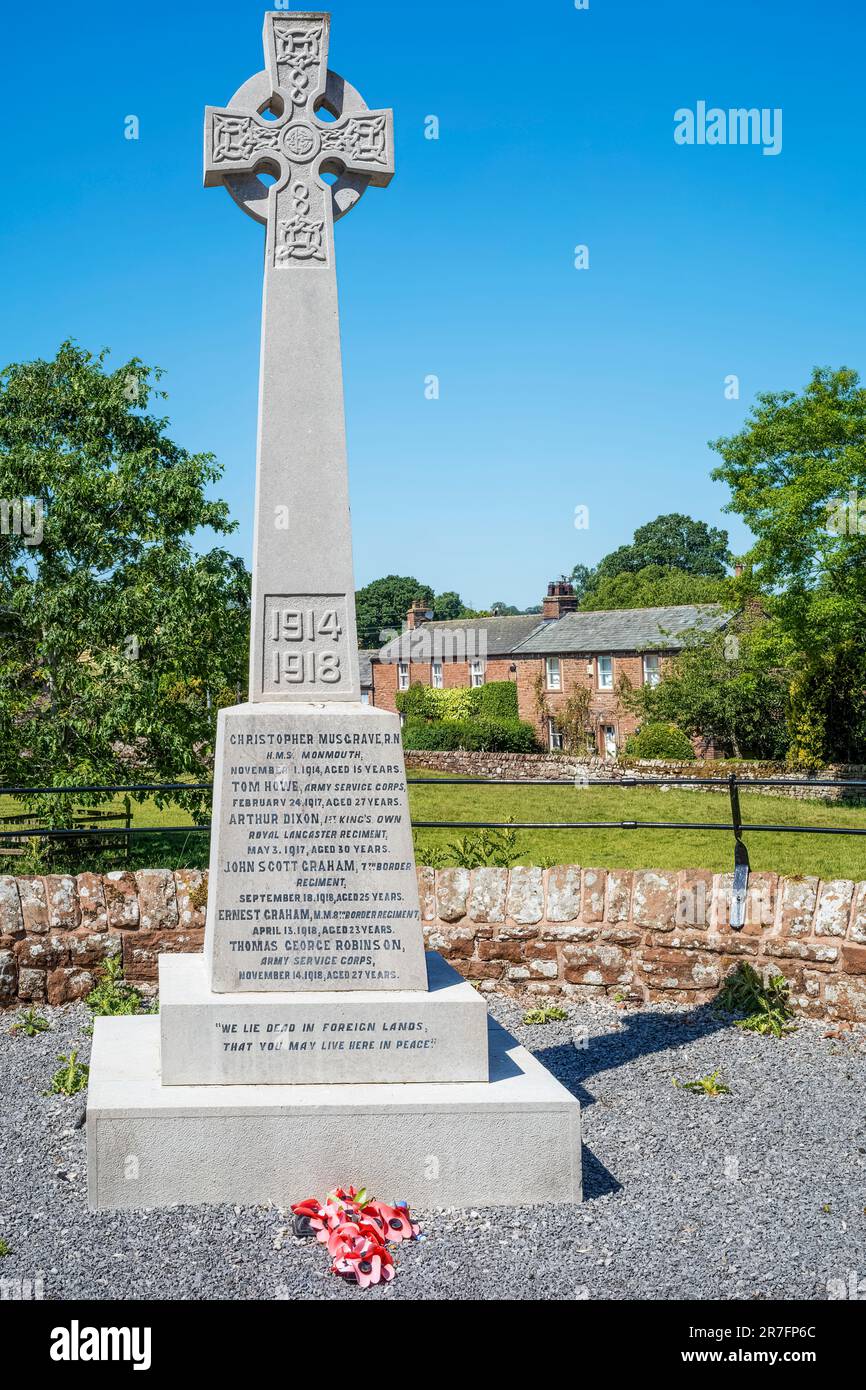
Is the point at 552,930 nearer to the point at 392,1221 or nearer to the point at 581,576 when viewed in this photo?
the point at 392,1221

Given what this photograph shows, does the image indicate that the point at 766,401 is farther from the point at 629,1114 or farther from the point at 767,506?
the point at 629,1114

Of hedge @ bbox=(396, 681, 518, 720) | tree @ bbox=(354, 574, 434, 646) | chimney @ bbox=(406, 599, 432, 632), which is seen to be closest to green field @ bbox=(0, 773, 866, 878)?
hedge @ bbox=(396, 681, 518, 720)

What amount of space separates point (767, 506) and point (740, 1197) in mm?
25479

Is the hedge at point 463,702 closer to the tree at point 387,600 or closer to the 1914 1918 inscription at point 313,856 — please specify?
the 1914 1918 inscription at point 313,856

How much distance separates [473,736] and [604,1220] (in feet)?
124

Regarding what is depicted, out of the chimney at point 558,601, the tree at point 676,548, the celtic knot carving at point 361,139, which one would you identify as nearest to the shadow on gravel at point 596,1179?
the celtic knot carving at point 361,139

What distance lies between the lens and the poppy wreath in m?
3.89

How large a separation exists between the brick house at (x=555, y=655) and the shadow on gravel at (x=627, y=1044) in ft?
102

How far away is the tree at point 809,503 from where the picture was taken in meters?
26.9

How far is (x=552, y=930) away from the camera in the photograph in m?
7.46

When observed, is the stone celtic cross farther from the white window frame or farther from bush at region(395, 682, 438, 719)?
bush at region(395, 682, 438, 719)

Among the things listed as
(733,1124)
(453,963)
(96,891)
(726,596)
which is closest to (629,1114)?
(733,1124)

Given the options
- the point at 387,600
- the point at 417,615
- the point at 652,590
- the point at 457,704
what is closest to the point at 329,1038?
the point at 457,704

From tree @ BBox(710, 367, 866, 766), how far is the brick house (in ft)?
29.4
